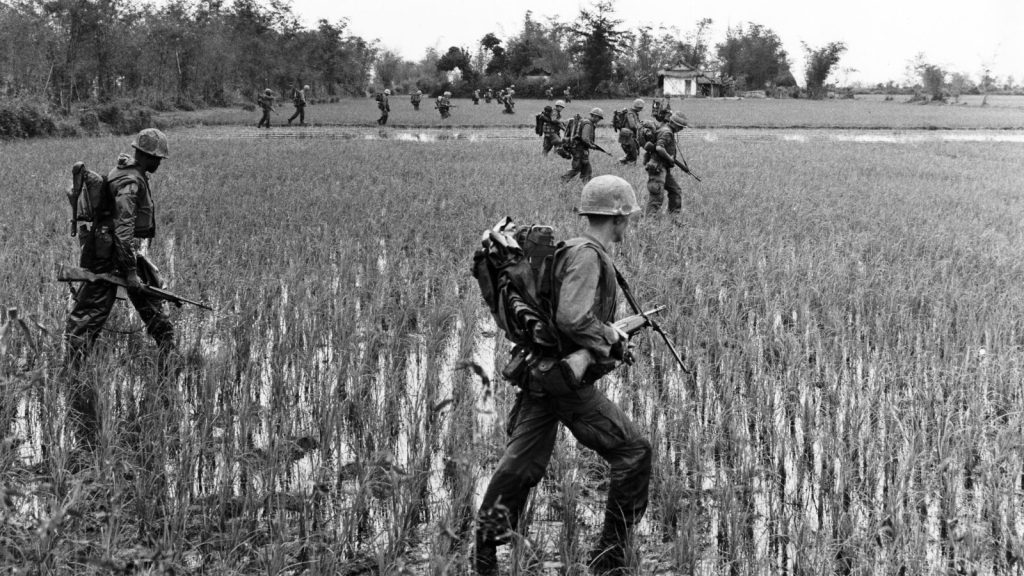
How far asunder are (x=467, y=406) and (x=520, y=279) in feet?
5.03

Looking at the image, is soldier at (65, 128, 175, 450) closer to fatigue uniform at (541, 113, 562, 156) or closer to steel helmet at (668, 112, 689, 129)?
steel helmet at (668, 112, 689, 129)

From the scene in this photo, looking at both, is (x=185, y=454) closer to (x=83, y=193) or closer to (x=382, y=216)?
(x=83, y=193)

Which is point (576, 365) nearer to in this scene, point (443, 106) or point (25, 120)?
point (25, 120)

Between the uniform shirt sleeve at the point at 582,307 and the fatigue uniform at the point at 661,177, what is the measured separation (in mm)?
7057

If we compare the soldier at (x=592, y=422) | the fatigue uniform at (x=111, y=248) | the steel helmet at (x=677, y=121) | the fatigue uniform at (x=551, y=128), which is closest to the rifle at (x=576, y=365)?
the soldier at (x=592, y=422)

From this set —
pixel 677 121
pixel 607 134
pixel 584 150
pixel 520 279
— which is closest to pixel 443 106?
pixel 607 134

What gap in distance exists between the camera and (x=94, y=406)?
4.11 meters

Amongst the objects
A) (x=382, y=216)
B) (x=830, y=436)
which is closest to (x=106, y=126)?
(x=382, y=216)

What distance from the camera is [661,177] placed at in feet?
31.6

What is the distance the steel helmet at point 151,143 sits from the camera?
184 inches

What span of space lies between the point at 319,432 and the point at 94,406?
1.26 m

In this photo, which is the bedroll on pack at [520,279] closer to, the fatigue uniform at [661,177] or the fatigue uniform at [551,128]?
the fatigue uniform at [661,177]

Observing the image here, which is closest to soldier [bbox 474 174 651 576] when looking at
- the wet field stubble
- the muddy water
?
the wet field stubble

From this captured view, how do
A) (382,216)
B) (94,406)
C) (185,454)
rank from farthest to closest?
1. (382,216)
2. (94,406)
3. (185,454)
